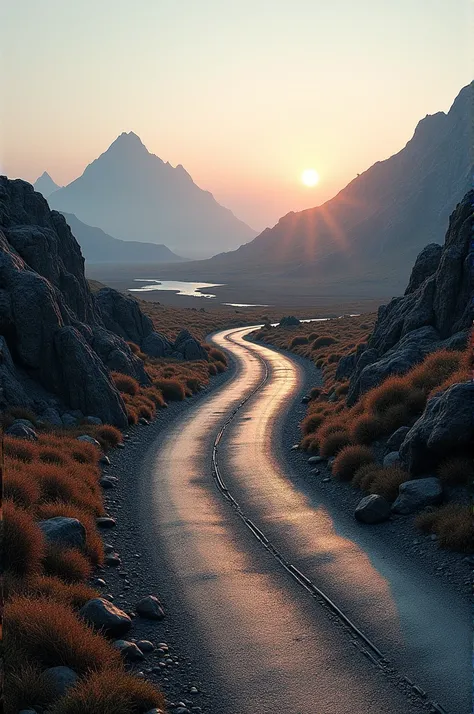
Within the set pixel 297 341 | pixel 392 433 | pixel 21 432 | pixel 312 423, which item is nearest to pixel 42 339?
pixel 21 432

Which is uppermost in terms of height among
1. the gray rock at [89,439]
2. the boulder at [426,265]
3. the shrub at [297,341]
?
the boulder at [426,265]

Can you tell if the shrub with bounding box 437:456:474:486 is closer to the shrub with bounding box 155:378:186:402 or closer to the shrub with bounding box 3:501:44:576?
the shrub with bounding box 3:501:44:576

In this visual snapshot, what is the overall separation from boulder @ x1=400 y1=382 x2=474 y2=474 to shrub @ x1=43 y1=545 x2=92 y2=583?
37.4 ft

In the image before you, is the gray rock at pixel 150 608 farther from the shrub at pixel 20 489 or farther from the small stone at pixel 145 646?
the shrub at pixel 20 489

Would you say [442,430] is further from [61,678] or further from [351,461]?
[61,678]

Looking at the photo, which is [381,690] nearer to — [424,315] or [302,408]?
[424,315]

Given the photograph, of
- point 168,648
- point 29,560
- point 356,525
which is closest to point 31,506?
point 29,560

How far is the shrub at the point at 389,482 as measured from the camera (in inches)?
855

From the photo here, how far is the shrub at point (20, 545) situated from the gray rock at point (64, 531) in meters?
1.58

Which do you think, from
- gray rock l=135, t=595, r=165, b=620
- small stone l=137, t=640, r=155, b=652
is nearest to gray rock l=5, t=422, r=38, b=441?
gray rock l=135, t=595, r=165, b=620

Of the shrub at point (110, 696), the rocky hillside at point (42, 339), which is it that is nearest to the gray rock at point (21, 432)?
the rocky hillside at point (42, 339)

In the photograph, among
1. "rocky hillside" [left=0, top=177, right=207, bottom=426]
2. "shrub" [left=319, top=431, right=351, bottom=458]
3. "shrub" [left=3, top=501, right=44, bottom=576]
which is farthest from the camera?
"rocky hillside" [left=0, top=177, right=207, bottom=426]

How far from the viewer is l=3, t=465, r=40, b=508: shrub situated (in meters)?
17.6

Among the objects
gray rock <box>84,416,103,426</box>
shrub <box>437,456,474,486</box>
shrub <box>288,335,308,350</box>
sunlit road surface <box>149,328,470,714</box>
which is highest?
shrub <box>288,335,308,350</box>
